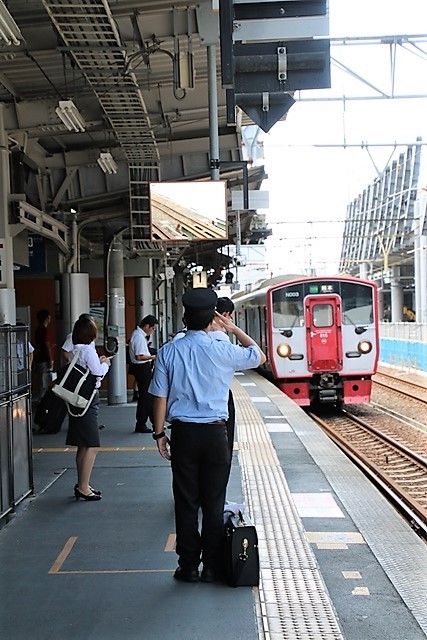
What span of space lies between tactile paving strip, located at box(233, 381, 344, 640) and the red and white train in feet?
25.2

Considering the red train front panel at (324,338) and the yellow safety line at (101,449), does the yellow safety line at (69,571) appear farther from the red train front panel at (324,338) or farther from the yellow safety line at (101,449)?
the red train front panel at (324,338)

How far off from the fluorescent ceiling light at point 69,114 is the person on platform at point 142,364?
2602 millimetres

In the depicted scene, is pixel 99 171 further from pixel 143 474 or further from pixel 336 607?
pixel 336 607

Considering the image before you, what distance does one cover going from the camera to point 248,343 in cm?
452

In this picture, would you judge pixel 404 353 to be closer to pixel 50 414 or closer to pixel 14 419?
pixel 50 414

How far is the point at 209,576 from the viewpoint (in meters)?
4.45

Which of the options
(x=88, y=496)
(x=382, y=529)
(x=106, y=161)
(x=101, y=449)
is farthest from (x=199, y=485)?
(x=106, y=161)

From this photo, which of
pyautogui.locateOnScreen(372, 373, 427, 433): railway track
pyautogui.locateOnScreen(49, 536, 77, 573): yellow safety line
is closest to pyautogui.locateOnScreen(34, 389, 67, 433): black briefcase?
pyautogui.locateOnScreen(49, 536, 77, 573): yellow safety line

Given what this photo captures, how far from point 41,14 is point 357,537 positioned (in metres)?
A: 5.17

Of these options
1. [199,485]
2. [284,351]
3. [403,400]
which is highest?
[284,351]

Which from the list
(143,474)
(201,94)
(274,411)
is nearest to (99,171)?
(201,94)

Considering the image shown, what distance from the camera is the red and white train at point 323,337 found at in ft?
50.4

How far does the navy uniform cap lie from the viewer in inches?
172

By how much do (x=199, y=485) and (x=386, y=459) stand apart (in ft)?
22.8
